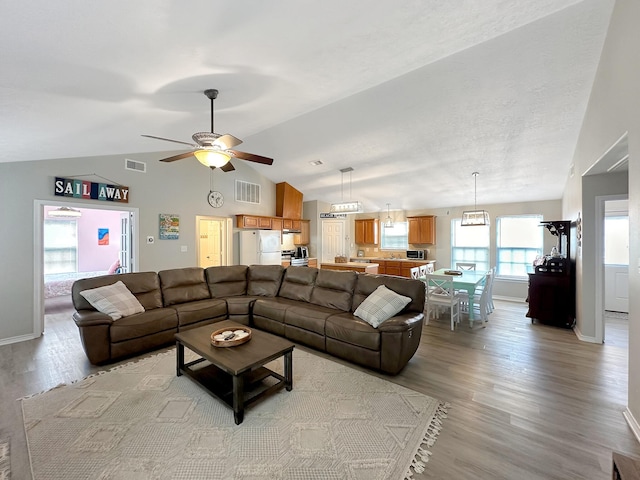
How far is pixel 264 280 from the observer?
4719mm

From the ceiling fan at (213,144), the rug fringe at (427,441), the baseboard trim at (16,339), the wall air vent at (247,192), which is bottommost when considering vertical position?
the rug fringe at (427,441)

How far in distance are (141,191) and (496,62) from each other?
5682 mm

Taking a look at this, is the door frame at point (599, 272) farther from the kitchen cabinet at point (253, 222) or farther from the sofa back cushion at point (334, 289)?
the kitchen cabinet at point (253, 222)

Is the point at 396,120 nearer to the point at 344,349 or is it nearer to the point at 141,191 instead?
the point at 344,349

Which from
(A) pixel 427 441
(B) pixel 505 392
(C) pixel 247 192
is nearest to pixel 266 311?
(A) pixel 427 441

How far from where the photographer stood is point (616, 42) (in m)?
2.19

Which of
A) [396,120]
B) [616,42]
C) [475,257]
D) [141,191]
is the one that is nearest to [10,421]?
[141,191]

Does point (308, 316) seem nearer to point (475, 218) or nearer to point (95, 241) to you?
point (475, 218)

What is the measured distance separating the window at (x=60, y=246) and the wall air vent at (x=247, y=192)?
4.76m

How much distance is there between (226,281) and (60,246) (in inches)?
231

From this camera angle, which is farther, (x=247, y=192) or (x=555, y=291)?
(x=247, y=192)

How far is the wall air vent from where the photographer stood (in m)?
6.72

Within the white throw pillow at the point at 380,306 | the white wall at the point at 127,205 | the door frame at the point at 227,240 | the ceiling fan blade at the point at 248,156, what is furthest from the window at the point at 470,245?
the ceiling fan blade at the point at 248,156

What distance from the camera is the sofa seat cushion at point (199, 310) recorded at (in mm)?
3650
